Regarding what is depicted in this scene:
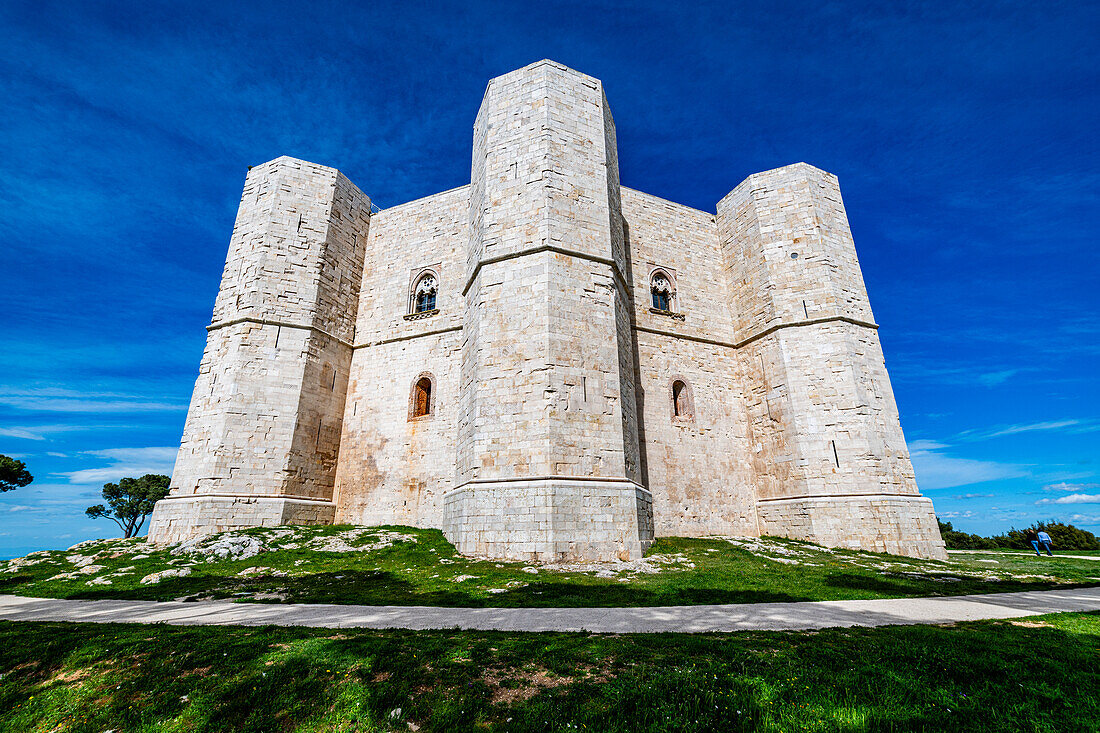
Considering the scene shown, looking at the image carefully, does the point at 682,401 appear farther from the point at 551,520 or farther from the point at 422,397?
the point at 422,397

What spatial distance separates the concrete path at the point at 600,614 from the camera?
17.8 feet

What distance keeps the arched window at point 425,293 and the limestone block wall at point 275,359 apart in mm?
2692

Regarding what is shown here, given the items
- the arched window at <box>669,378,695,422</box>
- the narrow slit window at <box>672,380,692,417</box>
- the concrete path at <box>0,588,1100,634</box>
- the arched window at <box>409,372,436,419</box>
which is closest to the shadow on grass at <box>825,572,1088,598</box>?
the concrete path at <box>0,588,1100,634</box>

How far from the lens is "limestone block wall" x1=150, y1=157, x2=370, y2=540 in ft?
48.4

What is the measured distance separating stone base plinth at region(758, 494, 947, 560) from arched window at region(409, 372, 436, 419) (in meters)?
13.0

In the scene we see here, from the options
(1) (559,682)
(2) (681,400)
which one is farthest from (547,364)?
(1) (559,682)

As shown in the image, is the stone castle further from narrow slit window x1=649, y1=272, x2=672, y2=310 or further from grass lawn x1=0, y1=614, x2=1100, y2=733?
grass lawn x1=0, y1=614, x2=1100, y2=733

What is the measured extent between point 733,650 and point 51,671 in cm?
625

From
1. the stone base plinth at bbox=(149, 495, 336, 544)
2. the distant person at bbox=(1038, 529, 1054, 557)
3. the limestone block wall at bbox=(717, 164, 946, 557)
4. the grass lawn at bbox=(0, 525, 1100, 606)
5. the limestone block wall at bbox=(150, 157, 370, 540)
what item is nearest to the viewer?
the grass lawn at bbox=(0, 525, 1100, 606)

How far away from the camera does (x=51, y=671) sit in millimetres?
4434

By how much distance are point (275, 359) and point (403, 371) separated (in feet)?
13.8

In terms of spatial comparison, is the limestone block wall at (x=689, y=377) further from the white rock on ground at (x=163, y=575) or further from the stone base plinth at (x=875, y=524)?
the white rock on ground at (x=163, y=575)

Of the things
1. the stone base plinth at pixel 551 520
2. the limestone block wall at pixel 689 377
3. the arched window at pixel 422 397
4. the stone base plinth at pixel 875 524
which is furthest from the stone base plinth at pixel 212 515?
the stone base plinth at pixel 875 524

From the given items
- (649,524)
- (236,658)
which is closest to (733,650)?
(236,658)
